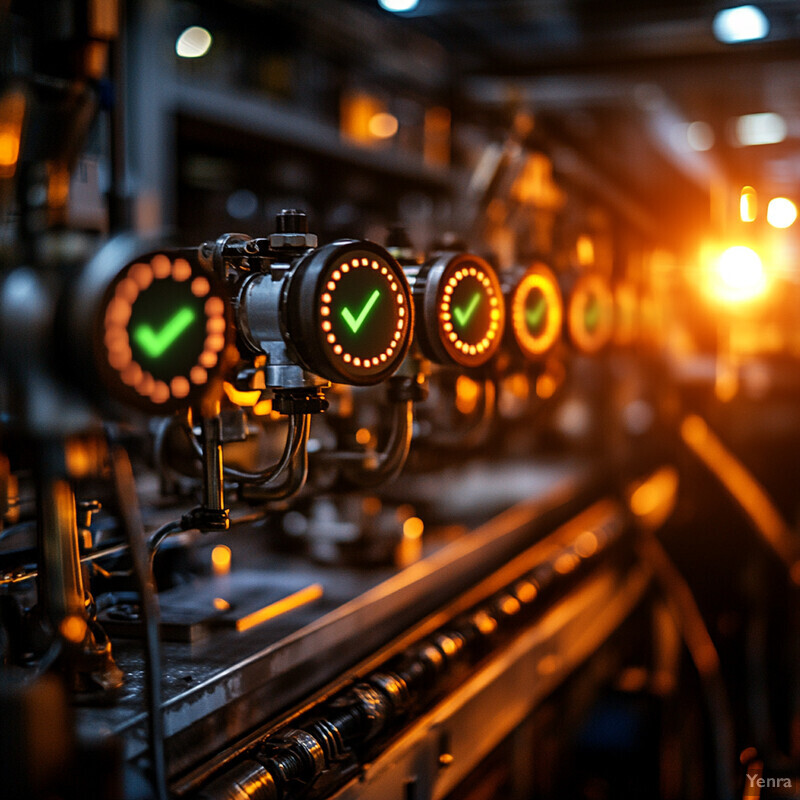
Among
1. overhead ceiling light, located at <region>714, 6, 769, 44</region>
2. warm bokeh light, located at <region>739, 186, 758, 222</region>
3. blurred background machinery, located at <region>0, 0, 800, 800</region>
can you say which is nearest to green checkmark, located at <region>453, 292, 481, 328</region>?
blurred background machinery, located at <region>0, 0, 800, 800</region>

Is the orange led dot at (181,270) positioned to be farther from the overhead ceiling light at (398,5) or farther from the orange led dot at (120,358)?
the overhead ceiling light at (398,5)

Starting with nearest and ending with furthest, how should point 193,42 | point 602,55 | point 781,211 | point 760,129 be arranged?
point 781,211 → point 193,42 → point 602,55 → point 760,129

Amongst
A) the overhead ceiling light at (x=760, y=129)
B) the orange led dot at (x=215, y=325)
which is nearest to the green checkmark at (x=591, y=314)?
the orange led dot at (x=215, y=325)

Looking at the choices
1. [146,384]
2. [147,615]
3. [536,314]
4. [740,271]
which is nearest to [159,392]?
[146,384]

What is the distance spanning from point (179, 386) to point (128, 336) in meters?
0.06

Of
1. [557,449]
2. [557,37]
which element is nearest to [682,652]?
[557,449]

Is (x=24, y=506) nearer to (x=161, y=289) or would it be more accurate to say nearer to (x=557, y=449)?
(x=161, y=289)

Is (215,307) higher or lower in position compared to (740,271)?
lower

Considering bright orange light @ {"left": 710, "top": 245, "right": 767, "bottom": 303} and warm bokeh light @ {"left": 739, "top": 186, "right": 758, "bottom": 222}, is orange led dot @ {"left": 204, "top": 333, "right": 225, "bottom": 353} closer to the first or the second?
warm bokeh light @ {"left": 739, "top": 186, "right": 758, "bottom": 222}

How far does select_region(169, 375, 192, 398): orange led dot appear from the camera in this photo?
0.62 m

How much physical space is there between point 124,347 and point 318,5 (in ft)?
7.32

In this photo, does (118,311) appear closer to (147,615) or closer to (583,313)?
(147,615)

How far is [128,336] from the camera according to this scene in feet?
1.93

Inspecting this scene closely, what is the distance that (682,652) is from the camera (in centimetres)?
288
